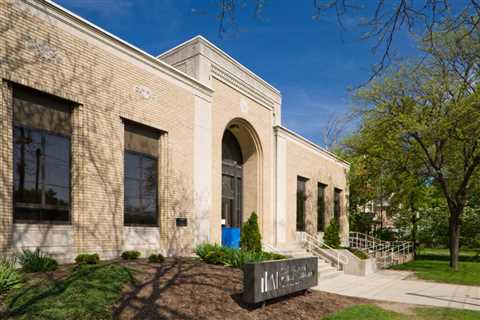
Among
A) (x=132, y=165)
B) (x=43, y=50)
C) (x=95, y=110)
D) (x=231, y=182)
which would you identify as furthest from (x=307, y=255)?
(x=43, y=50)

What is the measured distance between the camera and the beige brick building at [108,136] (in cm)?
916

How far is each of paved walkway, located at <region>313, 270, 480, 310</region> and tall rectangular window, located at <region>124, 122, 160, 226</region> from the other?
19.8 ft

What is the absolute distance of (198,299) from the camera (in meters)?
7.68

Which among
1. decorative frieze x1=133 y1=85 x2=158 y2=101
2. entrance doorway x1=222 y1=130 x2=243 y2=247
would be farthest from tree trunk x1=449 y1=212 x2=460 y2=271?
decorative frieze x1=133 y1=85 x2=158 y2=101

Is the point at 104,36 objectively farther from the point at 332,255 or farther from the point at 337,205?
the point at 337,205

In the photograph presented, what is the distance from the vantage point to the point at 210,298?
25.9 ft

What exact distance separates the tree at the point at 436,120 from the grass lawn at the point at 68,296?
1511 cm

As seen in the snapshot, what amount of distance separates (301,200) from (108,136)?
49.8 ft

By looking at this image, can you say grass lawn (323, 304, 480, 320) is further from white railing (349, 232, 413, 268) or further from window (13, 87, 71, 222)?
white railing (349, 232, 413, 268)

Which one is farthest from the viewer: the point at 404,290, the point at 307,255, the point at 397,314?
the point at 307,255

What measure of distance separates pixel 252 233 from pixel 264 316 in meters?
8.55

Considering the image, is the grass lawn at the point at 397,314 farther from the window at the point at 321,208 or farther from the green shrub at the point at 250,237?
the window at the point at 321,208

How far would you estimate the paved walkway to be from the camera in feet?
36.7

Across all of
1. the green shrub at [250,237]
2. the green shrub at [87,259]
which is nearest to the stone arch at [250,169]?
the green shrub at [250,237]
